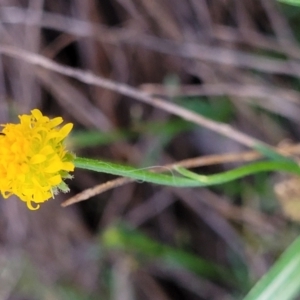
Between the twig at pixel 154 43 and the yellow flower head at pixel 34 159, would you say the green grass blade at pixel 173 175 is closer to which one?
the yellow flower head at pixel 34 159

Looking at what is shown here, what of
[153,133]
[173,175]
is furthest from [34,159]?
[153,133]

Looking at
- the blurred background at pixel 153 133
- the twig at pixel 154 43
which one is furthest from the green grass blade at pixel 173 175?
the twig at pixel 154 43

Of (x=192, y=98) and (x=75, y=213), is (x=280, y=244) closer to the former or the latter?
(x=192, y=98)

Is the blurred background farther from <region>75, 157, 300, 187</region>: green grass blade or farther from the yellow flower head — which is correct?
the yellow flower head

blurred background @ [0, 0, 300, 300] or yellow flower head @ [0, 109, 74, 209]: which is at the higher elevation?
blurred background @ [0, 0, 300, 300]

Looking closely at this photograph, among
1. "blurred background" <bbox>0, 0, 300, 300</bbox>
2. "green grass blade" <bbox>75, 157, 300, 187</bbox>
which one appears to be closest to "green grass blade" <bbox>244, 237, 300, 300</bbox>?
"green grass blade" <bbox>75, 157, 300, 187</bbox>

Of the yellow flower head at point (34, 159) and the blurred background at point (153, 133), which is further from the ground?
the blurred background at point (153, 133)

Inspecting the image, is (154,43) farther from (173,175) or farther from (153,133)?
(173,175)
